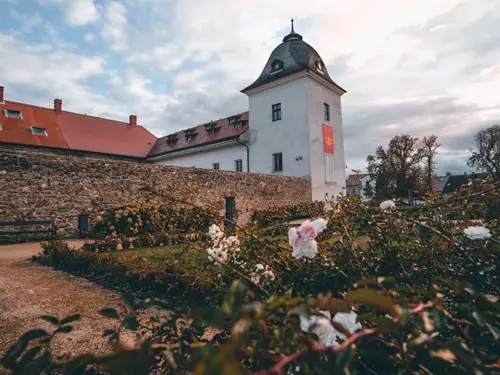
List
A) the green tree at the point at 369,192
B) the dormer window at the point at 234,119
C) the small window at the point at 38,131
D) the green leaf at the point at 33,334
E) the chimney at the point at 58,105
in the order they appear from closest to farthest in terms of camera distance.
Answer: the green leaf at the point at 33,334, the green tree at the point at 369,192, the small window at the point at 38,131, the dormer window at the point at 234,119, the chimney at the point at 58,105

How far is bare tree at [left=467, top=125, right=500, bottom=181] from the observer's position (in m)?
29.9

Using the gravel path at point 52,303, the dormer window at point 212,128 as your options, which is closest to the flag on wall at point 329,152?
the dormer window at point 212,128

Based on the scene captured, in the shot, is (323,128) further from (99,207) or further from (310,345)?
(310,345)

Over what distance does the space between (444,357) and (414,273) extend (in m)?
1.09

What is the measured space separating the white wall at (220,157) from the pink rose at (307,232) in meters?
19.2

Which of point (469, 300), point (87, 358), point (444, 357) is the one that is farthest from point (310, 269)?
point (87, 358)

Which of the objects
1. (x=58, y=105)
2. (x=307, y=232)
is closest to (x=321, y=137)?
(x=307, y=232)

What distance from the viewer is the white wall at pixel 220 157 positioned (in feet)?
67.9

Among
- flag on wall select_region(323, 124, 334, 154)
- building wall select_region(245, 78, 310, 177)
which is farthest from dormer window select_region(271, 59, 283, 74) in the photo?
flag on wall select_region(323, 124, 334, 154)

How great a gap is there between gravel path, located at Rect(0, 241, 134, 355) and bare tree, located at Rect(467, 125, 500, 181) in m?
36.2

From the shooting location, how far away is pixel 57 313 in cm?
317

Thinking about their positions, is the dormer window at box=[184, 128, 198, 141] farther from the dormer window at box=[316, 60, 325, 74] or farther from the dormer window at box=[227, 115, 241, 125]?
the dormer window at box=[316, 60, 325, 74]

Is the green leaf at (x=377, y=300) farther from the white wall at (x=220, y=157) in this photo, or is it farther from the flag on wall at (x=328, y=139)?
the white wall at (x=220, y=157)

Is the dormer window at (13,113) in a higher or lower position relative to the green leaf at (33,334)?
higher
